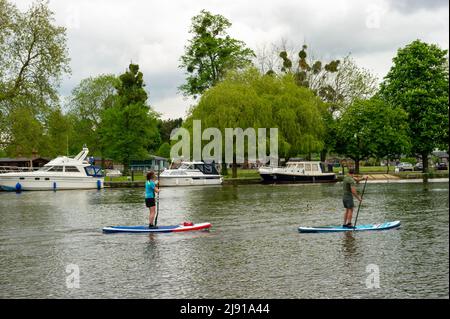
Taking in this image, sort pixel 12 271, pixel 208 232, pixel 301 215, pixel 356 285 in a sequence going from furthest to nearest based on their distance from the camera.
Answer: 1. pixel 301 215
2. pixel 208 232
3. pixel 12 271
4. pixel 356 285

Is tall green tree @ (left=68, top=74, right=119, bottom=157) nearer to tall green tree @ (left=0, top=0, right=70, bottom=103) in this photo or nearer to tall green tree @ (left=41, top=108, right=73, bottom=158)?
tall green tree @ (left=41, top=108, right=73, bottom=158)

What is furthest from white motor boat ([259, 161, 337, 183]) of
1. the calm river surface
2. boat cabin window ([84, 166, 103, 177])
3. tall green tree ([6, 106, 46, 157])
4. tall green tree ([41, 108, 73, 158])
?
the calm river surface

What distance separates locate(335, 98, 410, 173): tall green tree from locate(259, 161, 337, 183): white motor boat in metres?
5.42

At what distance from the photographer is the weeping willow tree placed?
205 feet

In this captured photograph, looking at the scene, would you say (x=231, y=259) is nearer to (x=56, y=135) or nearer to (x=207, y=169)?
(x=207, y=169)

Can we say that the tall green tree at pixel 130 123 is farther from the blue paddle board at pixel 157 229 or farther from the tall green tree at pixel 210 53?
the blue paddle board at pixel 157 229

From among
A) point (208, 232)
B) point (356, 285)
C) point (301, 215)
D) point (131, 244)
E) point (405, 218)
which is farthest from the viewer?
point (301, 215)
